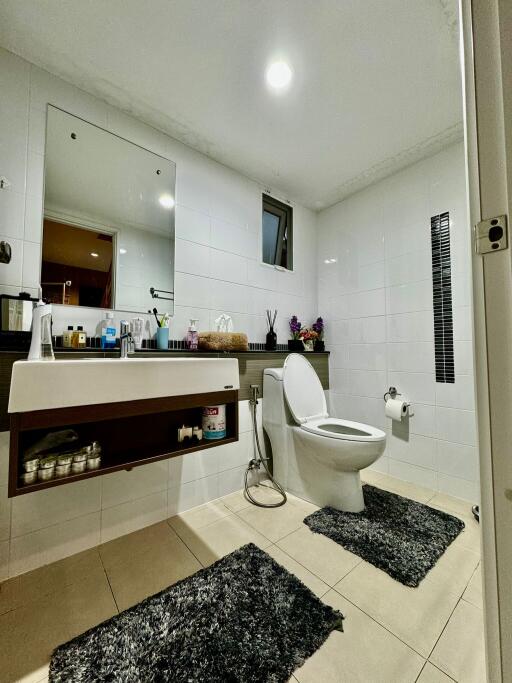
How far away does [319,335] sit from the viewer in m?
2.54

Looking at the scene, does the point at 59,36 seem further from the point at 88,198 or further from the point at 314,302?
the point at 314,302

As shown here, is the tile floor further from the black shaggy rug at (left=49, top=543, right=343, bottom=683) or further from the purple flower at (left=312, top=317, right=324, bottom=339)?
the purple flower at (left=312, top=317, right=324, bottom=339)

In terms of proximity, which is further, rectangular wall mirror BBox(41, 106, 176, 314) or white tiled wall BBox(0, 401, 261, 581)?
rectangular wall mirror BBox(41, 106, 176, 314)

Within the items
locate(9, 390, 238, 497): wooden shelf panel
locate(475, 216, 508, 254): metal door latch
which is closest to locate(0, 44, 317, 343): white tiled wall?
locate(9, 390, 238, 497): wooden shelf panel

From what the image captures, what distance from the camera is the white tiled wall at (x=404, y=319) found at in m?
1.79

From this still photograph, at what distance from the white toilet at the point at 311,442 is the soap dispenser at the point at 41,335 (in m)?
1.25

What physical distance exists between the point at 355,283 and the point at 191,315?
Answer: 140 centimetres

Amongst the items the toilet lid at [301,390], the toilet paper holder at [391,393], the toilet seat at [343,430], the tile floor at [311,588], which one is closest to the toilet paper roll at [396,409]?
the toilet paper holder at [391,393]

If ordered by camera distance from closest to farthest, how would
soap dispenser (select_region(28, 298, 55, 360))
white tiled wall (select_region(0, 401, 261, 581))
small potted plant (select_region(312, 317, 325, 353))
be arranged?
soap dispenser (select_region(28, 298, 55, 360)) → white tiled wall (select_region(0, 401, 261, 581)) → small potted plant (select_region(312, 317, 325, 353))

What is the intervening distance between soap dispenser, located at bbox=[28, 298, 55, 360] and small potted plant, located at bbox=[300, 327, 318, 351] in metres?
1.73

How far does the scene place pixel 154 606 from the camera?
3.38 ft

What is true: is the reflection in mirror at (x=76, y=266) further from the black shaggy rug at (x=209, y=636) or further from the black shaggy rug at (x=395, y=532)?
the black shaggy rug at (x=395, y=532)

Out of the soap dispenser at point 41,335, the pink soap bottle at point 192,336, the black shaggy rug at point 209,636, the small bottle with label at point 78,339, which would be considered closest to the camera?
the black shaggy rug at point 209,636

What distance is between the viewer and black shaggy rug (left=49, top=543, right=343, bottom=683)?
32.1 inches
